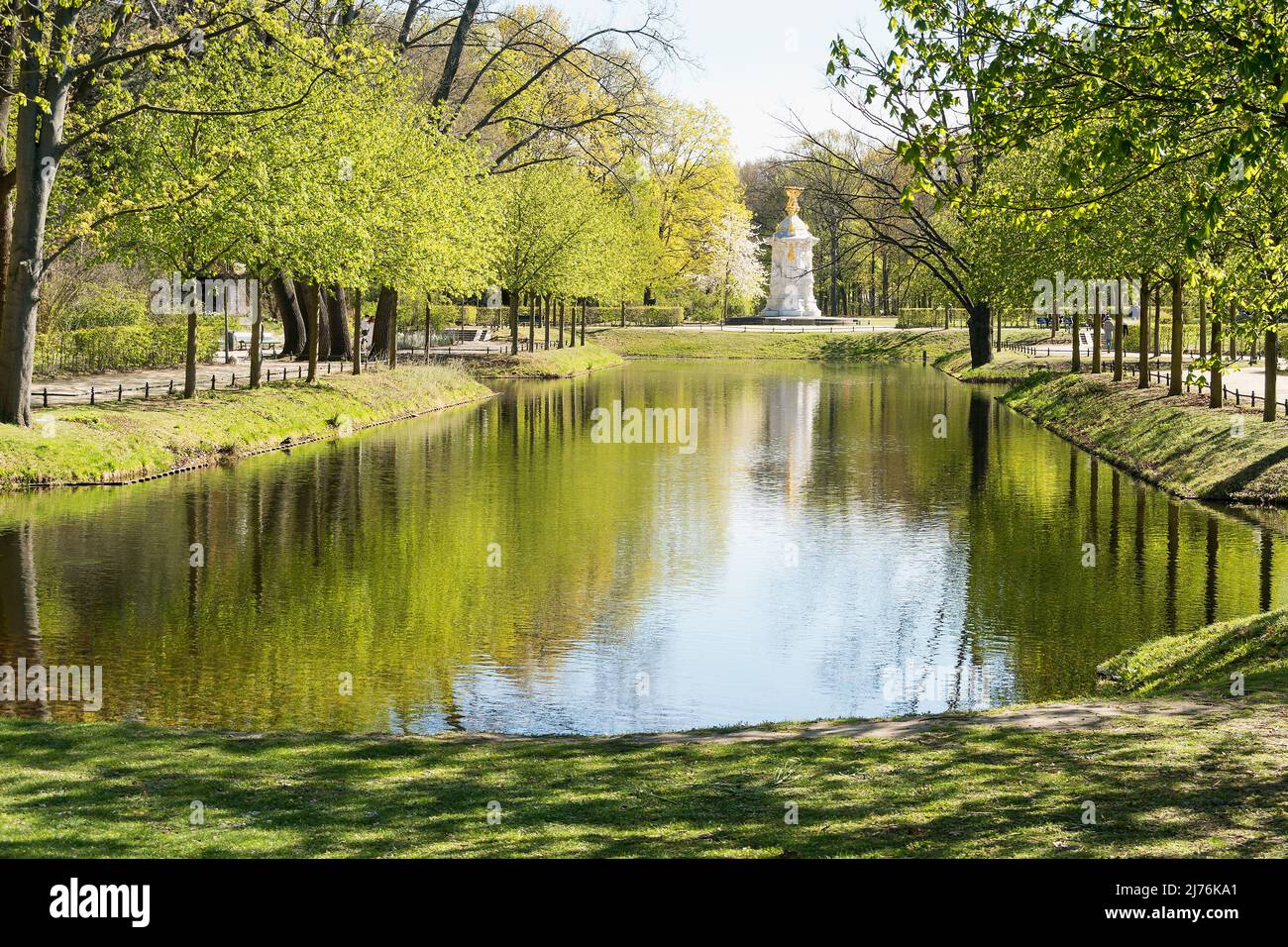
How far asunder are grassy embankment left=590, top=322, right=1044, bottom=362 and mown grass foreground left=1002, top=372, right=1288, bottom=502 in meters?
38.0

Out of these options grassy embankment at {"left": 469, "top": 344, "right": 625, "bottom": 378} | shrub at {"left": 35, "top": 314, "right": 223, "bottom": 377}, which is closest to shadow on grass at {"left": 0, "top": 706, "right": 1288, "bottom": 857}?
shrub at {"left": 35, "top": 314, "right": 223, "bottom": 377}

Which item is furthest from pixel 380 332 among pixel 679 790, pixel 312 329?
pixel 679 790

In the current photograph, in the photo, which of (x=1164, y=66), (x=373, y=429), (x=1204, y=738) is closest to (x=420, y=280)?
(x=373, y=429)

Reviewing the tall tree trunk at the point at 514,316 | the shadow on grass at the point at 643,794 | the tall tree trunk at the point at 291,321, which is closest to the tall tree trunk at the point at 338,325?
the tall tree trunk at the point at 291,321

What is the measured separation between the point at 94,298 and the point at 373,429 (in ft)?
56.7

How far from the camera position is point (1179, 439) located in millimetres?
32656

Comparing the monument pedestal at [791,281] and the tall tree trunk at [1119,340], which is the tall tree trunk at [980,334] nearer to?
the tall tree trunk at [1119,340]

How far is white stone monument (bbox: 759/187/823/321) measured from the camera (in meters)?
97.7

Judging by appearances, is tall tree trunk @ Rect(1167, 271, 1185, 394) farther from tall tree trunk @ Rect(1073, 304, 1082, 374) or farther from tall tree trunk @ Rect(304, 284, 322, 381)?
tall tree trunk @ Rect(304, 284, 322, 381)

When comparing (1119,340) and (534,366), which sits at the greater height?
(1119,340)

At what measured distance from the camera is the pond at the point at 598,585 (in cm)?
1473

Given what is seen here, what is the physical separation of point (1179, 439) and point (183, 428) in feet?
72.3

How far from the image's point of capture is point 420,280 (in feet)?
148

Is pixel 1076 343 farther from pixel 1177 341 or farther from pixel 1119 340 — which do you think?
pixel 1177 341
